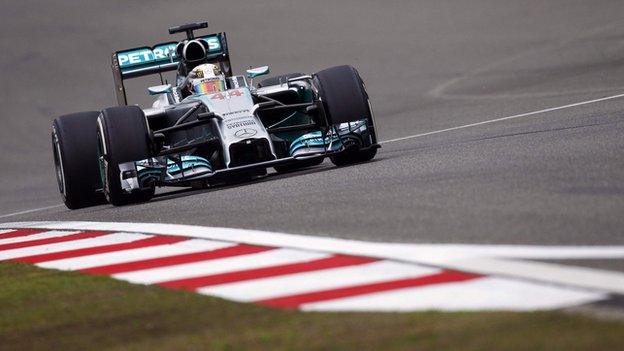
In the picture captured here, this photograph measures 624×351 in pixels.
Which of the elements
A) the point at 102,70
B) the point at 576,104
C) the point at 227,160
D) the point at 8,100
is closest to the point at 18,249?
the point at 227,160

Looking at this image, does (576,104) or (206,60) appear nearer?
(206,60)

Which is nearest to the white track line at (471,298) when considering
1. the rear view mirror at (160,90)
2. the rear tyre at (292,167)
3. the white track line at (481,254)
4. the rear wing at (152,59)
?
the white track line at (481,254)

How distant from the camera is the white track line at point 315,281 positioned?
6.06m

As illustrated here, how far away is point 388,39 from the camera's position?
1161 inches

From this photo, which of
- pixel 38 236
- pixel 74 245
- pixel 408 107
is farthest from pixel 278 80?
pixel 408 107

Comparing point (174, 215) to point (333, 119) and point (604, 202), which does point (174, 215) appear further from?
point (604, 202)

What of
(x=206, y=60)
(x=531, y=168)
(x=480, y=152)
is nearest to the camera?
(x=531, y=168)

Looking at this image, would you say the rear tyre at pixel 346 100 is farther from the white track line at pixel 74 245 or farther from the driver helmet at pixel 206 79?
the white track line at pixel 74 245

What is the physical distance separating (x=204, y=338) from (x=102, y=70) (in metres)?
24.3

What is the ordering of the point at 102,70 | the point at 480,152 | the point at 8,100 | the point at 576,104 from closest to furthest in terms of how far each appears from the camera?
the point at 480,152
the point at 576,104
the point at 8,100
the point at 102,70

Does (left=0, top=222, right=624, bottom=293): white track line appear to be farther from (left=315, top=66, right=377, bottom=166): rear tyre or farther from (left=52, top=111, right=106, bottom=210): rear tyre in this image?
(left=52, top=111, right=106, bottom=210): rear tyre

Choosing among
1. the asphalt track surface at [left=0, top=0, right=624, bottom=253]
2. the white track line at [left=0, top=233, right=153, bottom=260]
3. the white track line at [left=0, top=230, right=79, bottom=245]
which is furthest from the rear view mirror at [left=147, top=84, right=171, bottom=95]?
the white track line at [left=0, top=233, right=153, bottom=260]

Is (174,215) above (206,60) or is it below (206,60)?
below

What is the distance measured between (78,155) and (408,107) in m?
9.91
